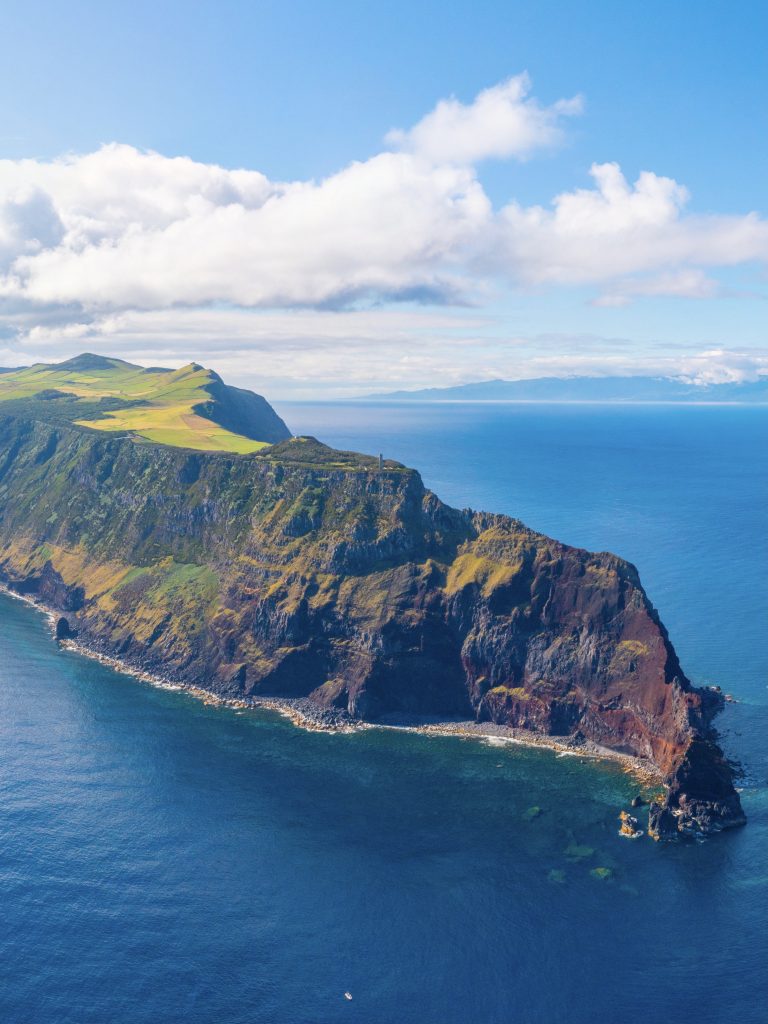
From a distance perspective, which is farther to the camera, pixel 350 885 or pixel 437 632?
pixel 437 632

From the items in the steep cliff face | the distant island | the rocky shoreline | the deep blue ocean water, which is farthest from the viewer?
the distant island

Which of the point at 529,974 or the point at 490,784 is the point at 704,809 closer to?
the point at 490,784

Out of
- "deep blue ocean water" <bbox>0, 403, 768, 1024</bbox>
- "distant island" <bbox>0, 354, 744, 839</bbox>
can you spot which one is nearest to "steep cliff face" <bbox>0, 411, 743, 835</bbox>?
"distant island" <bbox>0, 354, 744, 839</bbox>

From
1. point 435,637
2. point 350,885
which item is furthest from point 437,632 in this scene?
point 350,885

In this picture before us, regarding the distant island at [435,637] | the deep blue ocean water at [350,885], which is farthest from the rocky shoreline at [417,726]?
the deep blue ocean water at [350,885]

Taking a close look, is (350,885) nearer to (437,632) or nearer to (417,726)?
(417,726)

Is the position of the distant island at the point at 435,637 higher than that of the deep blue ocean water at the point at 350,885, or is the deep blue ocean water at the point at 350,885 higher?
the distant island at the point at 435,637

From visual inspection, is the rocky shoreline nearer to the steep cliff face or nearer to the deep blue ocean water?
the steep cliff face

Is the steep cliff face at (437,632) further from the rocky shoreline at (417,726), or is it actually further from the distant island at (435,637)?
the rocky shoreline at (417,726)
